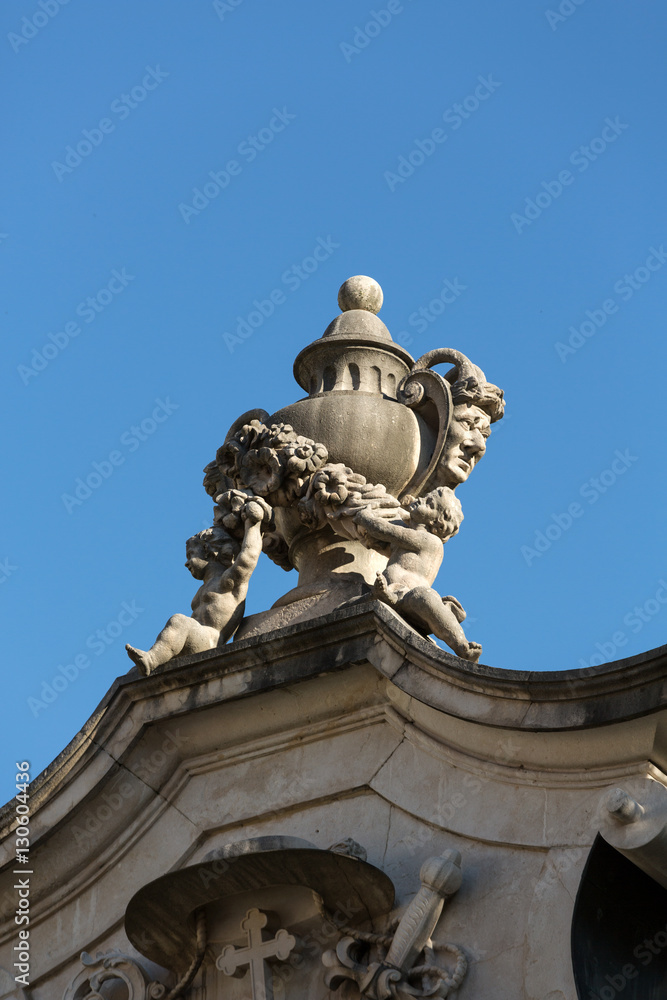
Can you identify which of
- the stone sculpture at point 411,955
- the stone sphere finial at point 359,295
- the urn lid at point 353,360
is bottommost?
the stone sculpture at point 411,955

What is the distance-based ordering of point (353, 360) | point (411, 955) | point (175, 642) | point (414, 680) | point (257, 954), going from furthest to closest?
1. point (353, 360)
2. point (175, 642)
3. point (414, 680)
4. point (257, 954)
5. point (411, 955)

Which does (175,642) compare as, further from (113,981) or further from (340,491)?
(113,981)

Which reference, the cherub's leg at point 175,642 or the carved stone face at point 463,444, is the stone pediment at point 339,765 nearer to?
the cherub's leg at point 175,642

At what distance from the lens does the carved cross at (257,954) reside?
820cm

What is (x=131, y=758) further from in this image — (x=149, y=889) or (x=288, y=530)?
(x=288, y=530)

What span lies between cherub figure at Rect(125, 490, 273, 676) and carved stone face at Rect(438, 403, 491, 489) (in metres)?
1.02

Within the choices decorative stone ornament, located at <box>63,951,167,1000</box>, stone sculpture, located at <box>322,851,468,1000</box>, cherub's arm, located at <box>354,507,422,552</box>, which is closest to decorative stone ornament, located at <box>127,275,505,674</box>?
cherub's arm, located at <box>354,507,422,552</box>

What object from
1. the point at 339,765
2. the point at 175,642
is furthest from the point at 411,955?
the point at 175,642

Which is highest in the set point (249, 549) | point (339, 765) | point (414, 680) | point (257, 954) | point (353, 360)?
point (353, 360)

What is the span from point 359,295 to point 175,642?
3.05 meters

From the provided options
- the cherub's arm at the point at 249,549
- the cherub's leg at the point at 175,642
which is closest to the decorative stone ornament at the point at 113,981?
the cherub's leg at the point at 175,642

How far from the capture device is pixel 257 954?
8.28m

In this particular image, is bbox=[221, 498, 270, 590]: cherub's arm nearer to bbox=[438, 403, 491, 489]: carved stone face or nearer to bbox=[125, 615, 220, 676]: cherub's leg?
bbox=[125, 615, 220, 676]: cherub's leg

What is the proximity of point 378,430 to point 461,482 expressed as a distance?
0.55m
